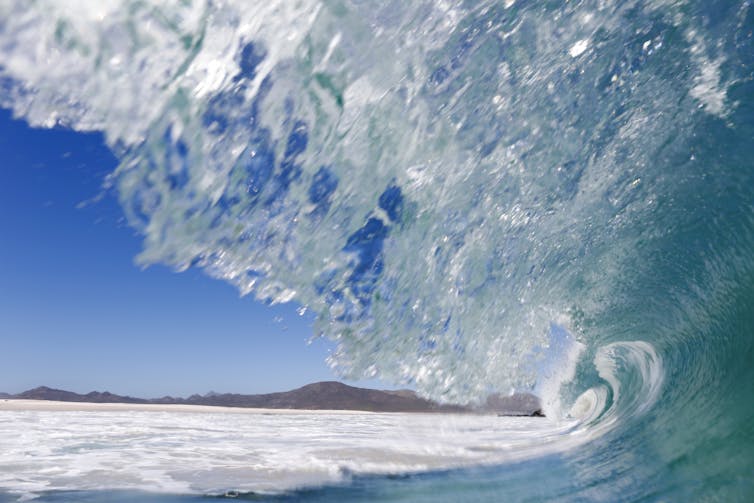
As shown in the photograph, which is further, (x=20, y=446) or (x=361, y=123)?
(x=20, y=446)

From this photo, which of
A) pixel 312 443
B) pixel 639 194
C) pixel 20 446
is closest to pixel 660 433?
pixel 639 194

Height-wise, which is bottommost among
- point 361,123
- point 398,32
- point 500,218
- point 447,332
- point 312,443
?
point 312,443

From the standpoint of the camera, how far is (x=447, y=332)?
19.9ft

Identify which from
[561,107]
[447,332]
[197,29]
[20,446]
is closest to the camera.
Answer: [197,29]

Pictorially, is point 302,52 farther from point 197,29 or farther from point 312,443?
point 312,443

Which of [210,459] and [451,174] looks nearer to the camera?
[451,174]

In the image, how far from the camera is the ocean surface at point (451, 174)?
9.87 feet

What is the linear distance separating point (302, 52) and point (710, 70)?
217 cm

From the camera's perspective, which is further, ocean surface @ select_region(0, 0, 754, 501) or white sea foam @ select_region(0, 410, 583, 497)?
white sea foam @ select_region(0, 410, 583, 497)

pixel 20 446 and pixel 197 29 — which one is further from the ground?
pixel 197 29

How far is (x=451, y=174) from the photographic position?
4.14 m

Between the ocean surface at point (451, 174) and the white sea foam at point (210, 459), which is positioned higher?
the ocean surface at point (451, 174)

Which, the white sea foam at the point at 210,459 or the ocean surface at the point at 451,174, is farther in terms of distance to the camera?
the white sea foam at the point at 210,459

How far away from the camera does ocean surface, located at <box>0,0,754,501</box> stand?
3.01 m
